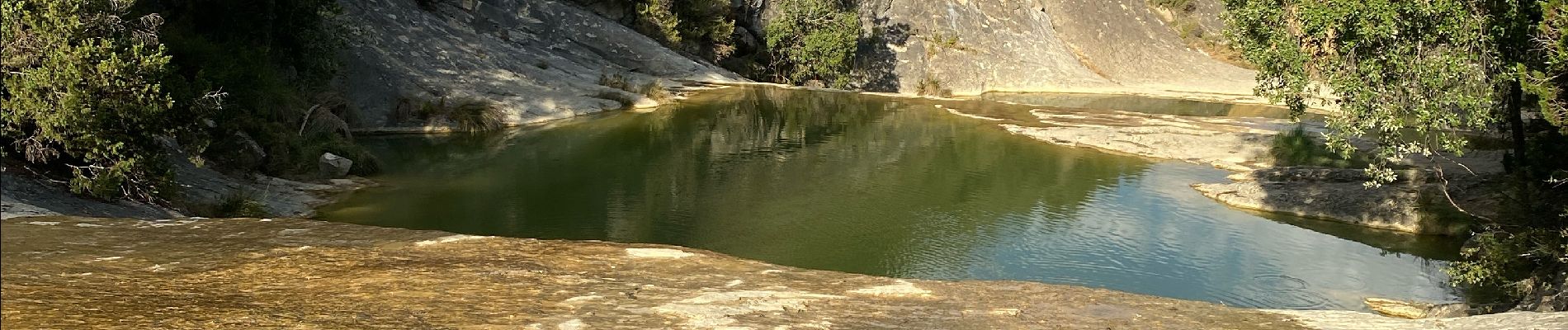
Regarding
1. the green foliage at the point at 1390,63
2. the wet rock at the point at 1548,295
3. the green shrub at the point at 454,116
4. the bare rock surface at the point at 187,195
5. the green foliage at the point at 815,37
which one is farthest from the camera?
the green foliage at the point at 815,37

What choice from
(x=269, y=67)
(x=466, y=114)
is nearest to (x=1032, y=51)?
(x=466, y=114)

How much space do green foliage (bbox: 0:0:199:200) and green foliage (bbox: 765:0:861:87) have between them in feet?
126

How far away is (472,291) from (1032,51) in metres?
52.3

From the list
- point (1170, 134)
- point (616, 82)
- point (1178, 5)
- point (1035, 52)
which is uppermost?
point (1178, 5)

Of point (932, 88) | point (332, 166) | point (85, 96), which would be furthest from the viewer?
point (932, 88)

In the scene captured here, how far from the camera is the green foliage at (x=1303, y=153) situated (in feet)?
88.9

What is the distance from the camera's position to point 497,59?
3906 centimetres

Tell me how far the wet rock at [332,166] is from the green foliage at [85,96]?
6.62 meters

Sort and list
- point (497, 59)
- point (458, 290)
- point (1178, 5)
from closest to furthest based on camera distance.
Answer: point (458, 290) → point (497, 59) → point (1178, 5)

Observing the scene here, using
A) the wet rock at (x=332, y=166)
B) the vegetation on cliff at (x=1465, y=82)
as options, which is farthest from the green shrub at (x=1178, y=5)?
the wet rock at (x=332, y=166)

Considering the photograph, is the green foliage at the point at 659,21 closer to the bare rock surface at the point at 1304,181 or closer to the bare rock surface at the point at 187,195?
the bare rock surface at the point at 1304,181

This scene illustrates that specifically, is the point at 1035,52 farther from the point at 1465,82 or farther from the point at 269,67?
the point at 1465,82

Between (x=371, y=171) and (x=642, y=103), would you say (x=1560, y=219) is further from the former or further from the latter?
(x=642, y=103)

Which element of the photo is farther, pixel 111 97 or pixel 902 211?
pixel 902 211
